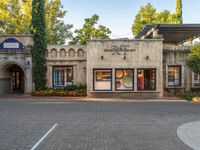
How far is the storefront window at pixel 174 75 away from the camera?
23.2 metres

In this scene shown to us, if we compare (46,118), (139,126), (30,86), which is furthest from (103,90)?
(139,126)

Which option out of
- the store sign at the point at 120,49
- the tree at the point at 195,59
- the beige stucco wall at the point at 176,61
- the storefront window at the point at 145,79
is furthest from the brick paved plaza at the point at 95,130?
the beige stucco wall at the point at 176,61

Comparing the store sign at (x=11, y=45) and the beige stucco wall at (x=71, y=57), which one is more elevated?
the store sign at (x=11, y=45)

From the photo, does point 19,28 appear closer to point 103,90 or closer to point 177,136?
point 103,90

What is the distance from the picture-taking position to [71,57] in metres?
23.9

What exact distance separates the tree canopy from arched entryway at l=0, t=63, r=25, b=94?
87.9 ft

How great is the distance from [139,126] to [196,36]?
22291 mm

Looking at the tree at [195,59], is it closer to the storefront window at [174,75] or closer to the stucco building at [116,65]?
the stucco building at [116,65]

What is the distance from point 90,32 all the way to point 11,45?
1702 cm

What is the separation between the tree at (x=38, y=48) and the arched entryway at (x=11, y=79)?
3.23m

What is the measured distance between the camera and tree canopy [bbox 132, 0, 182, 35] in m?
41.5

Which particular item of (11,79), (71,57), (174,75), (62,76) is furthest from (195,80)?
(11,79)

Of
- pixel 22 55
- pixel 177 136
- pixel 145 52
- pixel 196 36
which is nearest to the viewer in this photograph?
pixel 177 136

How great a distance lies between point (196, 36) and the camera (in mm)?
28859
